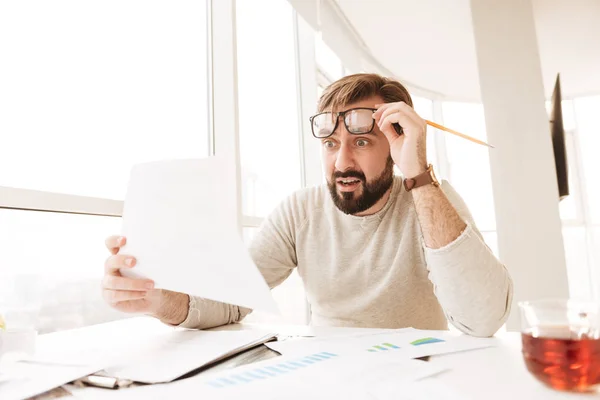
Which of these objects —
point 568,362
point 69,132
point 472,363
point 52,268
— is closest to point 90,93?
point 69,132

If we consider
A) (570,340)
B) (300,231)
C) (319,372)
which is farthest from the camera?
(300,231)

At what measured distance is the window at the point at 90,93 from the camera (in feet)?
4.18

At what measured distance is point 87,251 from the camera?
1.49 meters

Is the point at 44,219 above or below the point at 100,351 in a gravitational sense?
above

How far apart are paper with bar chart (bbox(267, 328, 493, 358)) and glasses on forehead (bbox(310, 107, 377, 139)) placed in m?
0.63

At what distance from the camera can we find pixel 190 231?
2.45 feet

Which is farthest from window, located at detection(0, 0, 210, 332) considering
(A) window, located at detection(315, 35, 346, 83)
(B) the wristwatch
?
(A) window, located at detection(315, 35, 346, 83)

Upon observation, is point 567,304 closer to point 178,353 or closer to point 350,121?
point 178,353

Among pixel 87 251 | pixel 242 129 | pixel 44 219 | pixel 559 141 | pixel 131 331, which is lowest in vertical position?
pixel 131 331

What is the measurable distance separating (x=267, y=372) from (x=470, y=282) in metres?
0.54

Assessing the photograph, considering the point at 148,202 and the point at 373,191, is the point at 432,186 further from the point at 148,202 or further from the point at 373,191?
the point at 148,202

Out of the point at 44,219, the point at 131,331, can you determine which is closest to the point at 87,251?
the point at 44,219

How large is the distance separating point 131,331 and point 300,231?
24.6 inches

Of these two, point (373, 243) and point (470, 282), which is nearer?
point (470, 282)
